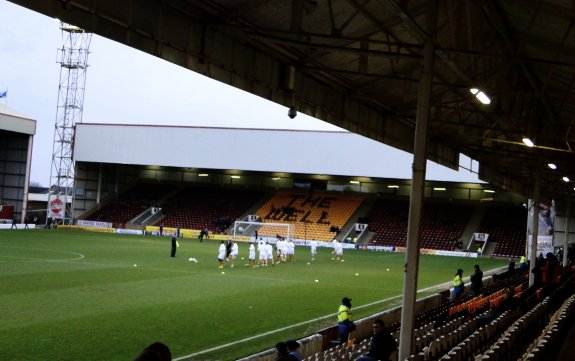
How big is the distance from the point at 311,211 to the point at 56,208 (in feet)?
85.7

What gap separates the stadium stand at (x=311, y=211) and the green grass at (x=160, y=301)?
27.9 metres

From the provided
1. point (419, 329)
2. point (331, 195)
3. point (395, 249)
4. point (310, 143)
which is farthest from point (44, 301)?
point (331, 195)

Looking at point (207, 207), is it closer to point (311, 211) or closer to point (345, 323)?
point (311, 211)

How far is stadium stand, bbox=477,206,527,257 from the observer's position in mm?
59000

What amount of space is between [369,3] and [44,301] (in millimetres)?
13071

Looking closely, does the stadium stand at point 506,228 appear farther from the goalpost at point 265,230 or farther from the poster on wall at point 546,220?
the goalpost at point 265,230

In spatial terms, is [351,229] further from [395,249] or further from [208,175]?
[208,175]

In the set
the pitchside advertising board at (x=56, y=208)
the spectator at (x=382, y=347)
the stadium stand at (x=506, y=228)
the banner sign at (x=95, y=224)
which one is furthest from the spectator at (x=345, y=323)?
the banner sign at (x=95, y=224)

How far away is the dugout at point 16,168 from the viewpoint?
6147cm

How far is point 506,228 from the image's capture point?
62.7 metres

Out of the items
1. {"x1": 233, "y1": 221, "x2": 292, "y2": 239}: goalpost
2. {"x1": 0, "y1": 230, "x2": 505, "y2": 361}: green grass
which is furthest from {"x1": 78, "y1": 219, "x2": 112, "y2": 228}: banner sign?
{"x1": 0, "y1": 230, "x2": 505, "y2": 361}: green grass

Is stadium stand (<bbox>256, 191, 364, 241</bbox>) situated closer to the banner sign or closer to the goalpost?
the goalpost

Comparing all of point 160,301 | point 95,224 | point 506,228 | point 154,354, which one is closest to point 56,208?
point 95,224

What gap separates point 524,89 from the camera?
799 inches
